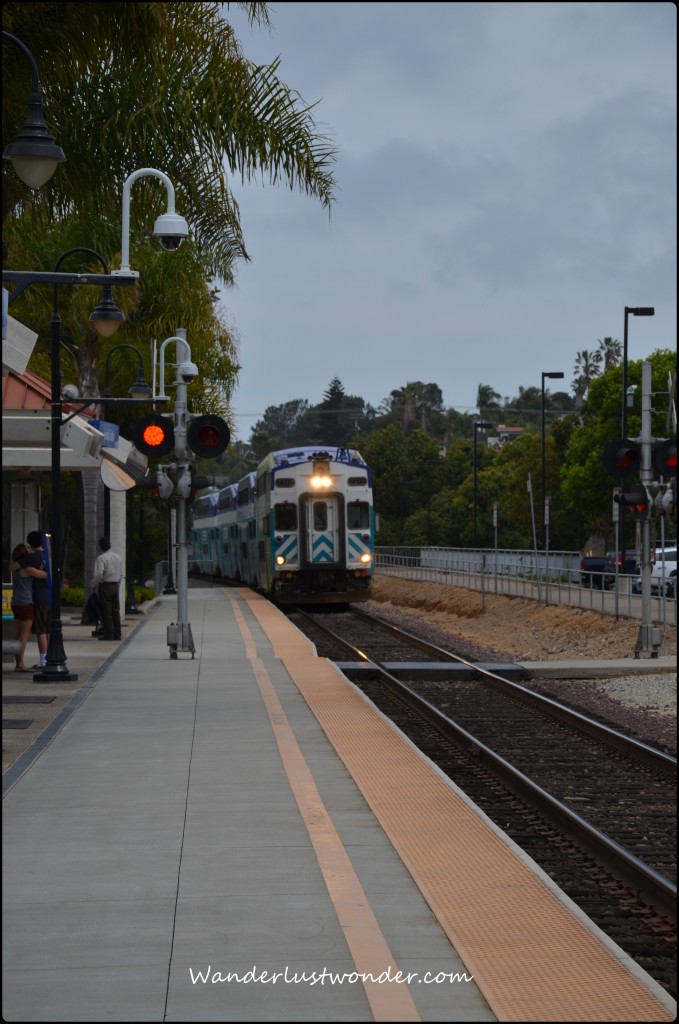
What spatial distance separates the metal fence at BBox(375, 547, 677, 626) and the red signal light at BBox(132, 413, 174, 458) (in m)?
13.1

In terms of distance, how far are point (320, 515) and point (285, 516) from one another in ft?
3.06

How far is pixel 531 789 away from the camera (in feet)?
39.3

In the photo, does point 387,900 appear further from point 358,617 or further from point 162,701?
point 358,617

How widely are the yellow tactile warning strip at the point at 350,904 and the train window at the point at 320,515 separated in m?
26.1

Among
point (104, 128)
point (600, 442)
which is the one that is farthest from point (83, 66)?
point (600, 442)

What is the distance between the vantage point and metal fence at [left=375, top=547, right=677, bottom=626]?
35.6 meters

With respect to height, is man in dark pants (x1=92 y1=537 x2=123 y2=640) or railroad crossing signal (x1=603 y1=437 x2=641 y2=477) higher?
railroad crossing signal (x1=603 y1=437 x2=641 y2=477)

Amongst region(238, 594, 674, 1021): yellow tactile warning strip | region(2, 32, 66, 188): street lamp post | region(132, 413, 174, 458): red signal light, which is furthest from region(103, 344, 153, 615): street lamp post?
region(238, 594, 674, 1021): yellow tactile warning strip

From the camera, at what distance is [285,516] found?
38.8 meters

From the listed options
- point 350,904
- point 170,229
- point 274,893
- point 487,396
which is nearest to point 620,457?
point 170,229

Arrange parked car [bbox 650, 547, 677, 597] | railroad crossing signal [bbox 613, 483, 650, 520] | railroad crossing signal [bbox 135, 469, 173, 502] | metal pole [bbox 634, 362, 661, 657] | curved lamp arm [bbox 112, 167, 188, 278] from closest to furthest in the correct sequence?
curved lamp arm [bbox 112, 167, 188, 278] → railroad crossing signal [bbox 135, 469, 173, 502] → railroad crossing signal [bbox 613, 483, 650, 520] → metal pole [bbox 634, 362, 661, 657] → parked car [bbox 650, 547, 677, 597]

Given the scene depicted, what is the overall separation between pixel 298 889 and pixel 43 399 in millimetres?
16761

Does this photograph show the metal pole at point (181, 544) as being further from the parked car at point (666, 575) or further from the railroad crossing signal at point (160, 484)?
the parked car at point (666, 575)

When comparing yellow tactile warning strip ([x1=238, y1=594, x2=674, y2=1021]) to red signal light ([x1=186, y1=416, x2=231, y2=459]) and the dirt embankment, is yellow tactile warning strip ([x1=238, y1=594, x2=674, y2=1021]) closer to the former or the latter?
red signal light ([x1=186, y1=416, x2=231, y2=459])
